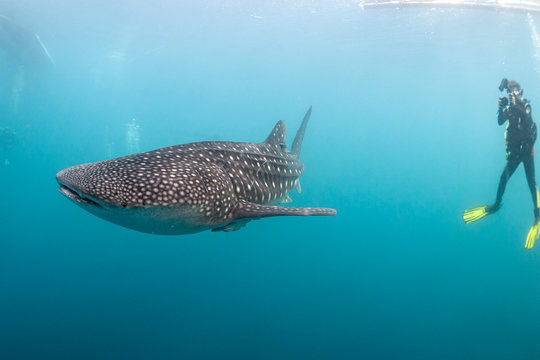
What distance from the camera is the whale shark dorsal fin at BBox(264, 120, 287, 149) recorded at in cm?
746

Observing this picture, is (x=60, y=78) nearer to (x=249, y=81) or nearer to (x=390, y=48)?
(x=249, y=81)

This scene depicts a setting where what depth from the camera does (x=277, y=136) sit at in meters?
7.65

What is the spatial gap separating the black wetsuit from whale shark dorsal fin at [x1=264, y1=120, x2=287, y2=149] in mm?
5699

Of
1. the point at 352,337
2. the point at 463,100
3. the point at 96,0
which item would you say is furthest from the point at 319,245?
the point at 463,100

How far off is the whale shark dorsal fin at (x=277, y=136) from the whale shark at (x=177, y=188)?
1.70 m

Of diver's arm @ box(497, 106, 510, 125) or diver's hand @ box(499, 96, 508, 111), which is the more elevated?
diver's hand @ box(499, 96, 508, 111)

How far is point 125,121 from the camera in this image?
16600 cm

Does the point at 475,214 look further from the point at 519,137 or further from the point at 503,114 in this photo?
the point at 503,114

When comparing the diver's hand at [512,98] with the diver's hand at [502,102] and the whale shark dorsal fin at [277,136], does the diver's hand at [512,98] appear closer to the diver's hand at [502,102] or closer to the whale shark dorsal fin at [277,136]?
the diver's hand at [502,102]

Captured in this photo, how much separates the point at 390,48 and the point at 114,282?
115 feet

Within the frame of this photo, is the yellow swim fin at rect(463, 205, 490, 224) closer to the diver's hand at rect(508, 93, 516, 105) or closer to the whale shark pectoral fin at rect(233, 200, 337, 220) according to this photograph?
the diver's hand at rect(508, 93, 516, 105)

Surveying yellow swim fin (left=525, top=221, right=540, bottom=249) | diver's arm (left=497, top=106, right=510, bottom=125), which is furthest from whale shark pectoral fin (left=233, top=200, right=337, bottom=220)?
yellow swim fin (left=525, top=221, right=540, bottom=249)

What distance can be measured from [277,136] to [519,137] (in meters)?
6.26

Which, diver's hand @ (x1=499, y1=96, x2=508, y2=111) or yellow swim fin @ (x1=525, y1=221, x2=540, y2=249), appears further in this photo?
yellow swim fin @ (x1=525, y1=221, x2=540, y2=249)
